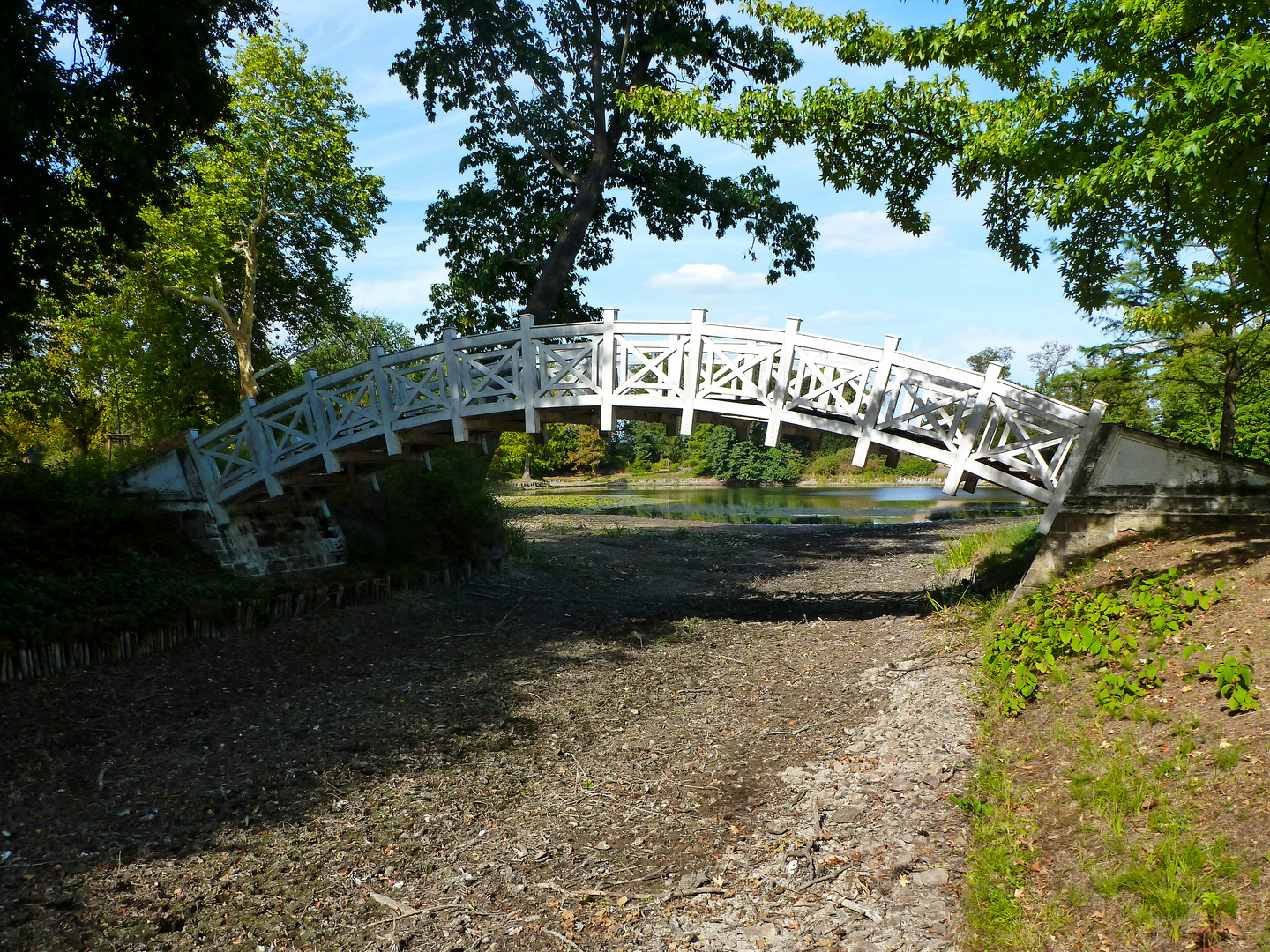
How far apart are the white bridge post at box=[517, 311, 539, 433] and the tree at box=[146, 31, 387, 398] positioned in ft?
52.7

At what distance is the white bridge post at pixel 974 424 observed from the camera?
9.89 meters

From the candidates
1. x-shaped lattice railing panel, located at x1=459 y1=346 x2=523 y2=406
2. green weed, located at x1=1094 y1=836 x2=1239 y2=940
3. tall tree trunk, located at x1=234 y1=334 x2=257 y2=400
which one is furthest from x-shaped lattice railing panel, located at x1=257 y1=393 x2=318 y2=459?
tall tree trunk, located at x1=234 y1=334 x2=257 y2=400

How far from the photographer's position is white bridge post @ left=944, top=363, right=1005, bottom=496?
989 cm

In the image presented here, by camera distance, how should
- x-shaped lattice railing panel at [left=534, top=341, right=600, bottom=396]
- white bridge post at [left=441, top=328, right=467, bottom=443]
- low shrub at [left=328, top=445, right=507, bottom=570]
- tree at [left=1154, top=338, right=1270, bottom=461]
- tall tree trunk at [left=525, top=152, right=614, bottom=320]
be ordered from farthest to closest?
tree at [left=1154, top=338, right=1270, bottom=461], tall tree trunk at [left=525, top=152, right=614, bottom=320], low shrub at [left=328, top=445, right=507, bottom=570], white bridge post at [left=441, top=328, right=467, bottom=443], x-shaped lattice railing panel at [left=534, top=341, right=600, bottom=396]

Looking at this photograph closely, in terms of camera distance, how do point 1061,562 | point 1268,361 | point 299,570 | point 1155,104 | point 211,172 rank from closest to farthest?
point 1155,104 → point 1061,562 → point 299,570 → point 1268,361 → point 211,172

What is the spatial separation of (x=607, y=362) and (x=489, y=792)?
20.0 feet

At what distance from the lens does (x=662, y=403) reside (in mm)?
11102

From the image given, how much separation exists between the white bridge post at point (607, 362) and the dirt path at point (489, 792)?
10.7 ft

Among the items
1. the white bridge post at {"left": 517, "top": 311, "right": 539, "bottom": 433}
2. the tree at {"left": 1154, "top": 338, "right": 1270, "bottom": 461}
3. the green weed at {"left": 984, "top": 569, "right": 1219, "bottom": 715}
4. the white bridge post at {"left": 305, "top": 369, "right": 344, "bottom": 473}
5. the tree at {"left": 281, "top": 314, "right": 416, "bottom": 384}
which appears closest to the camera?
the green weed at {"left": 984, "top": 569, "right": 1219, "bottom": 715}

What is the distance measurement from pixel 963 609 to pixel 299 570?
1000cm

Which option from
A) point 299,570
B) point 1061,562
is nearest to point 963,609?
point 1061,562

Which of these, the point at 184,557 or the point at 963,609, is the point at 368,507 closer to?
the point at 184,557

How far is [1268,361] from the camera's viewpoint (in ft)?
55.0

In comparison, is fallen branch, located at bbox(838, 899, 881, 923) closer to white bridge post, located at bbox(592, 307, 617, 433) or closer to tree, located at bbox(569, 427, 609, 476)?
white bridge post, located at bbox(592, 307, 617, 433)
